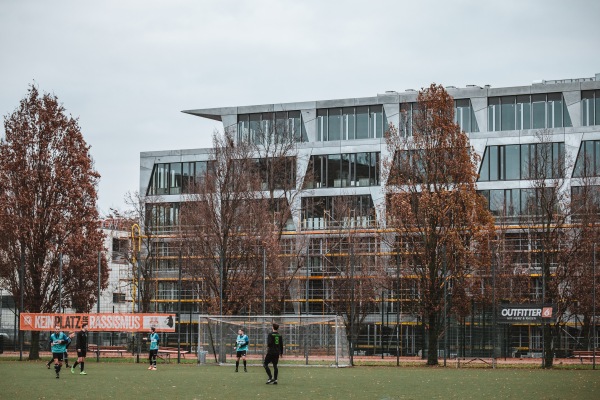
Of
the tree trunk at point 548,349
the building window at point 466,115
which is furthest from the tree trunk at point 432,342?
the building window at point 466,115

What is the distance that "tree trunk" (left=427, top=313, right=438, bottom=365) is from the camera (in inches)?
2074

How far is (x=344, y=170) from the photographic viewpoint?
83375mm

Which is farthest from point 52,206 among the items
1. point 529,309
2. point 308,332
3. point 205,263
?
point 529,309

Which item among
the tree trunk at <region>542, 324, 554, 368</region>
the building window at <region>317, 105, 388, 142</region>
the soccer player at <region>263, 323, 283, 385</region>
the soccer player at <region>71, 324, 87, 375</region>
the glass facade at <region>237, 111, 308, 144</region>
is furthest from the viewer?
the building window at <region>317, 105, 388, 142</region>

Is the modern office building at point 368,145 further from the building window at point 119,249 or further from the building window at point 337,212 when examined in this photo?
the building window at point 119,249

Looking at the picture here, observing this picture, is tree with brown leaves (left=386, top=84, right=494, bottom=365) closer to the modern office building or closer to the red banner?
the red banner

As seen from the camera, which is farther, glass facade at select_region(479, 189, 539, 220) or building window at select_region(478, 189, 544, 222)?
glass facade at select_region(479, 189, 539, 220)

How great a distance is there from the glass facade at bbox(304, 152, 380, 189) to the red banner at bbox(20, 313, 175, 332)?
99.4 ft

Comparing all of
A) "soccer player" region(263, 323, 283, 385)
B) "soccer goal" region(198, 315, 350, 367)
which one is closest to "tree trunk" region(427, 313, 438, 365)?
"soccer goal" region(198, 315, 350, 367)

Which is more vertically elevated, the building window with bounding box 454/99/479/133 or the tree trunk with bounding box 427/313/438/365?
the building window with bounding box 454/99/479/133

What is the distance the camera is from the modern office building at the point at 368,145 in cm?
7762

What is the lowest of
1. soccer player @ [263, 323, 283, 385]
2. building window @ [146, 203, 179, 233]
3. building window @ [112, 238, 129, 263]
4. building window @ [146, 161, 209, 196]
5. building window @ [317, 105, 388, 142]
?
soccer player @ [263, 323, 283, 385]

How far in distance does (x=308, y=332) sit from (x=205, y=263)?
13502 mm

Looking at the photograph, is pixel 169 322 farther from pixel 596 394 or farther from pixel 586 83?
pixel 586 83
